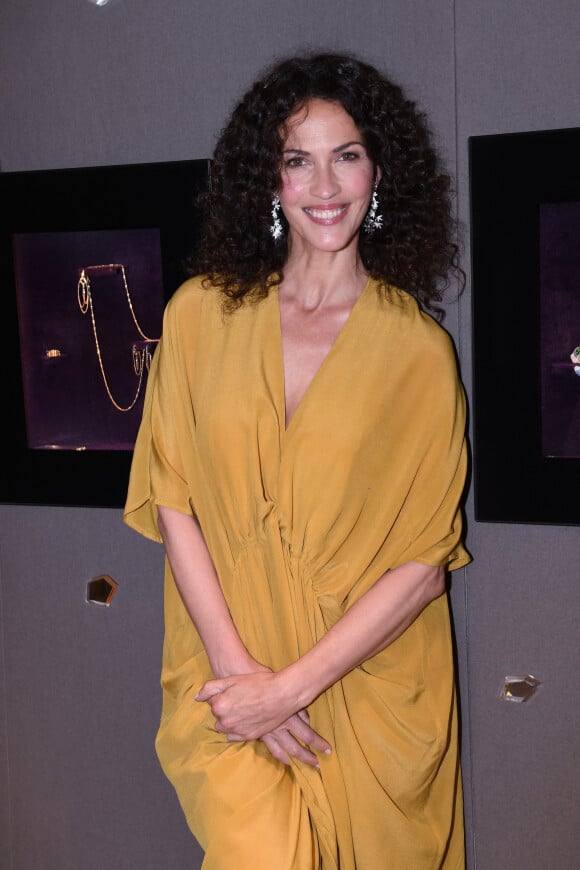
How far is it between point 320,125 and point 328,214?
15cm

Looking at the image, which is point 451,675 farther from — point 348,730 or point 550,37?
point 550,37

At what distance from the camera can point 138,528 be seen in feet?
6.39

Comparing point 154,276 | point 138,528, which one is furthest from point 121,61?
point 138,528

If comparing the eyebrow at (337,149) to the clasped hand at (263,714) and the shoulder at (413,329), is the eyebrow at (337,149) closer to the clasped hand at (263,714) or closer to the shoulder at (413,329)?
the shoulder at (413,329)

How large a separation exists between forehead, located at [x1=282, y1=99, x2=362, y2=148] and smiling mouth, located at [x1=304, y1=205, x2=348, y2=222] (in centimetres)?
11

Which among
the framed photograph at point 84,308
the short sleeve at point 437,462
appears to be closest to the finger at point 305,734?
the short sleeve at point 437,462

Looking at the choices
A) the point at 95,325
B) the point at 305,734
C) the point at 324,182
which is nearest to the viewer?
the point at 324,182

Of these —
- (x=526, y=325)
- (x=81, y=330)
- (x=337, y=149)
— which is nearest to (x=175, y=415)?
(x=81, y=330)

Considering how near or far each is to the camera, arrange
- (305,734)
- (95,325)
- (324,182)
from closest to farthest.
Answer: (324,182), (305,734), (95,325)

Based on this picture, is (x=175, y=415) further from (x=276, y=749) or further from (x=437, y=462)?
(x=276, y=749)

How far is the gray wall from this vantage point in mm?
1845

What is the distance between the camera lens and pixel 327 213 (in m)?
1.69

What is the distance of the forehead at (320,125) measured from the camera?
1691mm

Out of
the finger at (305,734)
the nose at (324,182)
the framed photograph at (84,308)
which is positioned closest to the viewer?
the nose at (324,182)
